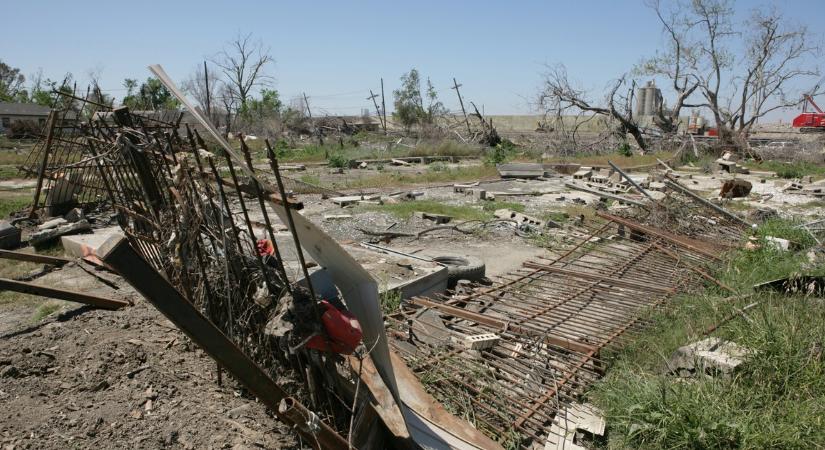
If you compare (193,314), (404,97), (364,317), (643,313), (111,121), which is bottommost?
(643,313)

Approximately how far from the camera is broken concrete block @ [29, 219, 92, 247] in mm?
8383

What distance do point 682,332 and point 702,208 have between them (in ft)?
20.7

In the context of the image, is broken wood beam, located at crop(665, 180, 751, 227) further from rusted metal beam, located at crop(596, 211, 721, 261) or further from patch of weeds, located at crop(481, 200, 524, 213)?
patch of weeds, located at crop(481, 200, 524, 213)

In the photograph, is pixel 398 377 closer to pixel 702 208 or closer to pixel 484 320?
A: pixel 484 320

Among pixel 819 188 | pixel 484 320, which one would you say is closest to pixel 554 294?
pixel 484 320

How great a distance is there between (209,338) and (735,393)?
11.4 ft

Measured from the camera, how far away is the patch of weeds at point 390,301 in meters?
5.94

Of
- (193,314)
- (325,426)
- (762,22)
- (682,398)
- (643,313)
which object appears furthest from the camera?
(762,22)

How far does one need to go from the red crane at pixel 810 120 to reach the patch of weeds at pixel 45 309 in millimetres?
38167

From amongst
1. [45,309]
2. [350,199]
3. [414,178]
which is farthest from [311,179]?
[45,309]

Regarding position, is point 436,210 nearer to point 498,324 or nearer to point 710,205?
point 710,205

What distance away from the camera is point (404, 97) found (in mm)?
38469

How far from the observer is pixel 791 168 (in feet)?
67.7

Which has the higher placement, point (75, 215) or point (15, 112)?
point (15, 112)
